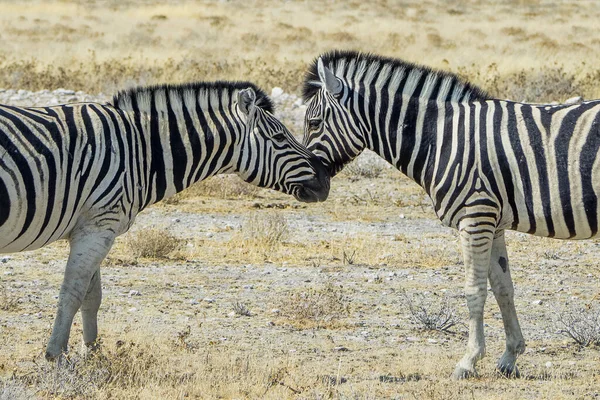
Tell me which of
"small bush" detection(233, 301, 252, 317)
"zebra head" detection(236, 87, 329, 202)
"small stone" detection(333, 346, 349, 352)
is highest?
"zebra head" detection(236, 87, 329, 202)

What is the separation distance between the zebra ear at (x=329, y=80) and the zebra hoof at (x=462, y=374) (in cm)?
229

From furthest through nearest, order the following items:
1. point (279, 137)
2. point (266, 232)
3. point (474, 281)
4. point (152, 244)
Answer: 1. point (266, 232)
2. point (152, 244)
3. point (279, 137)
4. point (474, 281)

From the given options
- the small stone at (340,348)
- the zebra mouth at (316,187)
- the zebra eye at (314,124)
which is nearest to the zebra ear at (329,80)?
the zebra eye at (314,124)

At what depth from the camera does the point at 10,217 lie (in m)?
5.80

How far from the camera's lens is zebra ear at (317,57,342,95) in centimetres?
704

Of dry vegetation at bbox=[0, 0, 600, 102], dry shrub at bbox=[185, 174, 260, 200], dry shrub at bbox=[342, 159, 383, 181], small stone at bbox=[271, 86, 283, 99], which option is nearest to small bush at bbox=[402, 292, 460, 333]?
dry shrub at bbox=[185, 174, 260, 200]

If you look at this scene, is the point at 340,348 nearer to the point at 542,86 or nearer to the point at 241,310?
the point at 241,310

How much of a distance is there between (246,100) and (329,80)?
0.70 metres

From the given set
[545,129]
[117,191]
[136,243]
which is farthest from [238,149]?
[136,243]

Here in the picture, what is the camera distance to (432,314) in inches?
311

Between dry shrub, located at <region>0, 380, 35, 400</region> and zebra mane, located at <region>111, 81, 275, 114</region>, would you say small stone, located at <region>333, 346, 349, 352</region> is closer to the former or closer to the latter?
zebra mane, located at <region>111, 81, 275, 114</region>

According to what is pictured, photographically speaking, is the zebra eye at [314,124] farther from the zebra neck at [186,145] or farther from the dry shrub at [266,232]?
the dry shrub at [266,232]

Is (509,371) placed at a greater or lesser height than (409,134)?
lesser

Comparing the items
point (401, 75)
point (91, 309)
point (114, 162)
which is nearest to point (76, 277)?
point (91, 309)
